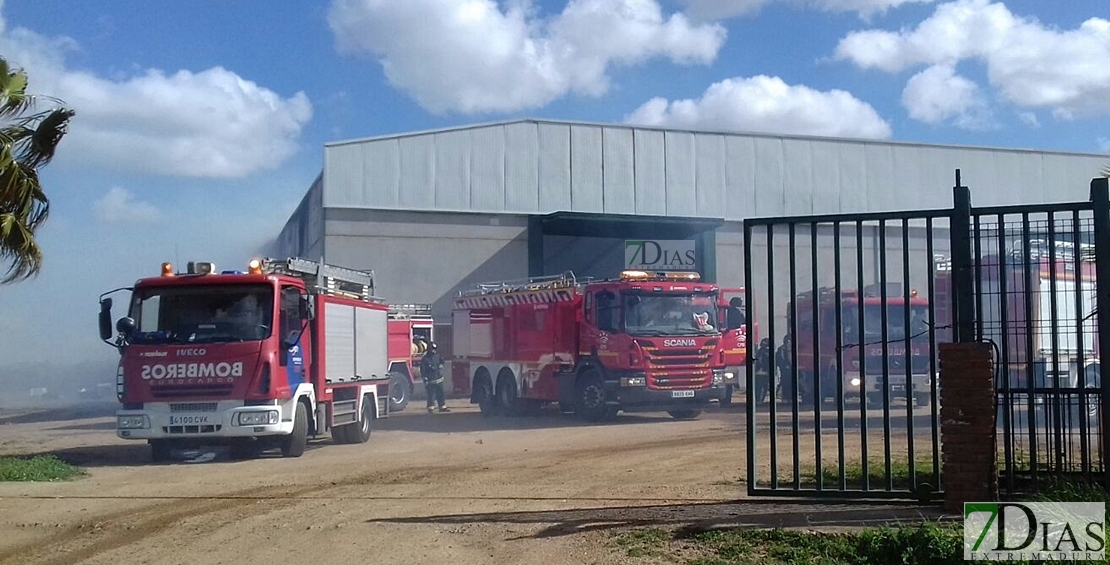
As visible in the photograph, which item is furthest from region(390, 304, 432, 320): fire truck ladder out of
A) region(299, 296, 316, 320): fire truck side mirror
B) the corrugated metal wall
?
region(299, 296, 316, 320): fire truck side mirror

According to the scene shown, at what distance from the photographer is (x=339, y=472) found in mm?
13281

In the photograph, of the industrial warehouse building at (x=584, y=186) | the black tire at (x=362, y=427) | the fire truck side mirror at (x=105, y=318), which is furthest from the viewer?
the industrial warehouse building at (x=584, y=186)

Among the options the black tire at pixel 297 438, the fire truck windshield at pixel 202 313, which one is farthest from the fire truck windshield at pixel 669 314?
the fire truck windshield at pixel 202 313

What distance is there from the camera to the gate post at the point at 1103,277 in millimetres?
7734

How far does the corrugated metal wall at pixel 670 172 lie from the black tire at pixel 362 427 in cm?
1468

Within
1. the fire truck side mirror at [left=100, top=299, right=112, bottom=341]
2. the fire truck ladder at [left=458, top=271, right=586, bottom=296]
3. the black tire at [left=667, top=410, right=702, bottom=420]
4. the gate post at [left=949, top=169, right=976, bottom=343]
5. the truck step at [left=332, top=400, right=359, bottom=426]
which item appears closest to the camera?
the gate post at [left=949, top=169, right=976, bottom=343]

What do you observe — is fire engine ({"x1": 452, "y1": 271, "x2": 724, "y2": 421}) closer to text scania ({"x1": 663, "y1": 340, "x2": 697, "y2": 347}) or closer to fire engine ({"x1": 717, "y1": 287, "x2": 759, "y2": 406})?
text scania ({"x1": 663, "y1": 340, "x2": 697, "y2": 347})

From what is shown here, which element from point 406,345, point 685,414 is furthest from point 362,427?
point 406,345

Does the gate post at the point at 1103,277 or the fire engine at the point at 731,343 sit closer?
the gate post at the point at 1103,277

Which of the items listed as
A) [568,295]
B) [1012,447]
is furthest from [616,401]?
[1012,447]

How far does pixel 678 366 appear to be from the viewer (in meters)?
20.2

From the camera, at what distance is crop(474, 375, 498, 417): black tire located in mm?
23891

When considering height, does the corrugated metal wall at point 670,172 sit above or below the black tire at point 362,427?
above

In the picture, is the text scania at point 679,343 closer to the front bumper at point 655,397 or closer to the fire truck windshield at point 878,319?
the front bumper at point 655,397
